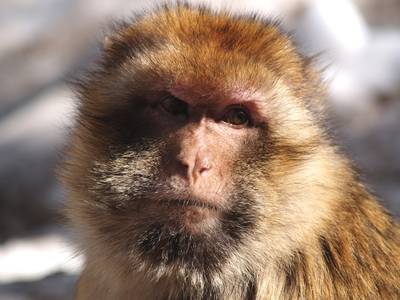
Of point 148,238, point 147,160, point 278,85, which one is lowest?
point 148,238

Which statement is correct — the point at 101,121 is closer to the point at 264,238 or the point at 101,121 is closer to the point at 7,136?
the point at 264,238

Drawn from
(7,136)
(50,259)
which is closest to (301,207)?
(50,259)

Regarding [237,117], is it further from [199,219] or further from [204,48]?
[199,219]

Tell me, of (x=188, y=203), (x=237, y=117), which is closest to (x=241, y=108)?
(x=237, y=117)

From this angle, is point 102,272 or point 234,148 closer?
point 234,148

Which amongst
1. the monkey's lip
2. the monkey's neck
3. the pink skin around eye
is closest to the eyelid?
the pink skin around eye

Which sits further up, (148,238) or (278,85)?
(278,85)

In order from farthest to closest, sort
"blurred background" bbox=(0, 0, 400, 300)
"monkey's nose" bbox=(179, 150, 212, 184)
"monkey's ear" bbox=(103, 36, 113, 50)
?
"blurred background" bbox=(0, 0, 400, 300) < "monkey's ear" bbox=(103, 36, 113, 50) < "monkey's nose" bbox=(179, 150, 212, 184)

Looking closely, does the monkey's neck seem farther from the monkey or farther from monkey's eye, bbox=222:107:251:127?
monkey's eye, bbox=222:107:251:127

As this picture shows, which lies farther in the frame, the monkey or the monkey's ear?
the monkey's ear
